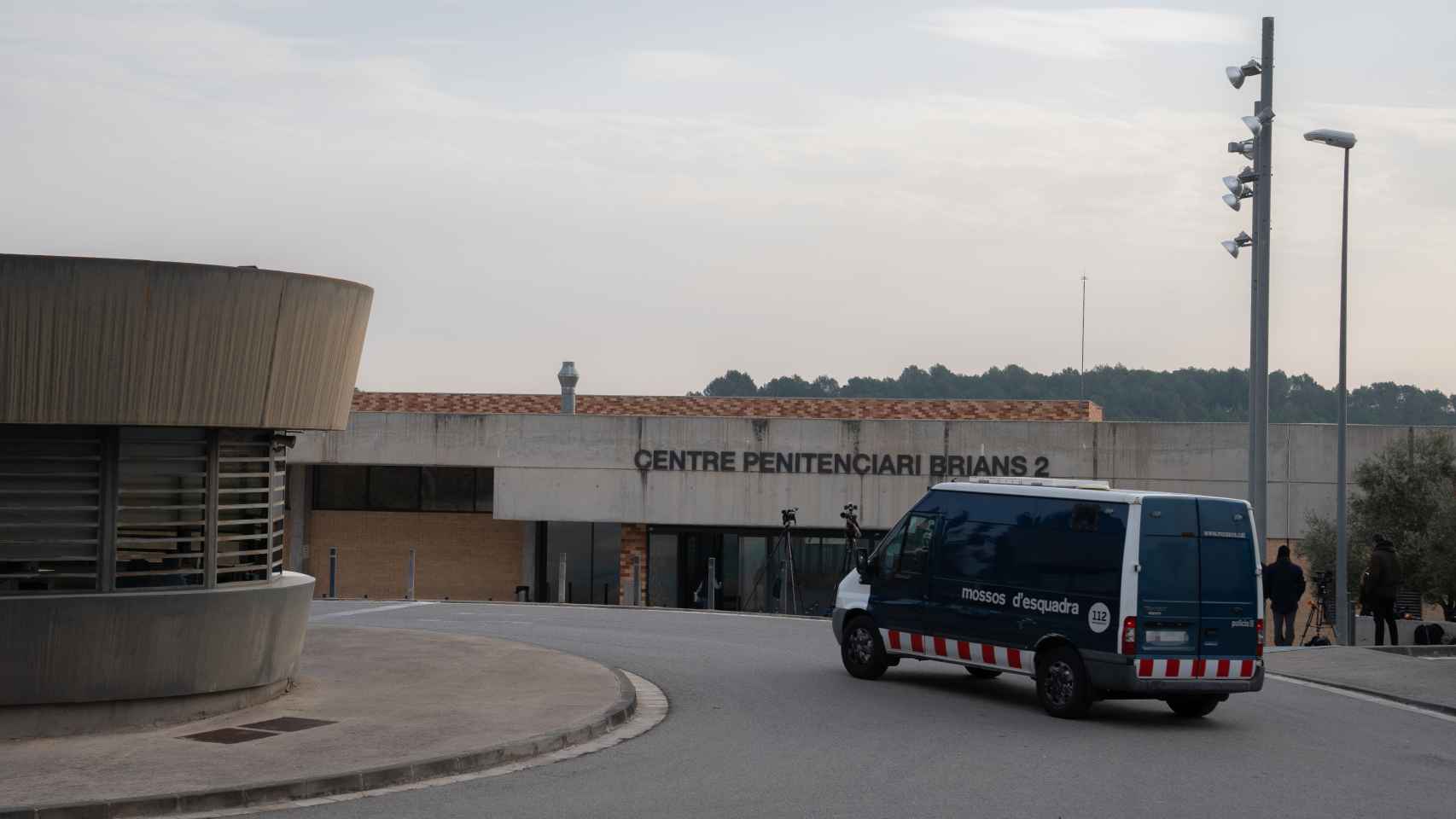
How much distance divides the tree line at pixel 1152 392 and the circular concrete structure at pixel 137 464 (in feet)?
248

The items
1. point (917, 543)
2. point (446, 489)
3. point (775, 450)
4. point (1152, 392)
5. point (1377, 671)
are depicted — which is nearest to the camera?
point (917, 543)

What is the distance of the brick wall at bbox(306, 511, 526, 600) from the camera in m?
43.2

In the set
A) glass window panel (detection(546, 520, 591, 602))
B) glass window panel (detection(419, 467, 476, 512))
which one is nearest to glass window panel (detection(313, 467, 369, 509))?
glass window panel (detection(419, 467, 476, 512))

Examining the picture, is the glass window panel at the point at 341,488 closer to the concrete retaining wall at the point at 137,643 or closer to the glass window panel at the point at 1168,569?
the concrete retaining wall at the point at 137,643

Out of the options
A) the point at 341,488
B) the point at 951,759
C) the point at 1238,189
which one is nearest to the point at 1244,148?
the point at 1238,189

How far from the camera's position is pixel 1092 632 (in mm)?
14438

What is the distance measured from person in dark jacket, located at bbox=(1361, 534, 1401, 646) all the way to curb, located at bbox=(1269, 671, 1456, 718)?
3.69 metres

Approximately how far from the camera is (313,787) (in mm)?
10508

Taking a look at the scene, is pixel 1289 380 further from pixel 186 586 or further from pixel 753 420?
pixel 186 586

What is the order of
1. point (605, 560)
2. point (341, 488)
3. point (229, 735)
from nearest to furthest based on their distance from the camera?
1. point (229, 735)
2. point (605, 560)
3. point (341, 488)

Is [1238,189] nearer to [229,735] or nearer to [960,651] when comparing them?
[960,651]

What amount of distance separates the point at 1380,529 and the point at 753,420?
14965 millimetres

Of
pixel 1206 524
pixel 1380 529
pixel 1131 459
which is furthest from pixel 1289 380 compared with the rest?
pixel 1206 524

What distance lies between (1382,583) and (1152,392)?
7461cm
